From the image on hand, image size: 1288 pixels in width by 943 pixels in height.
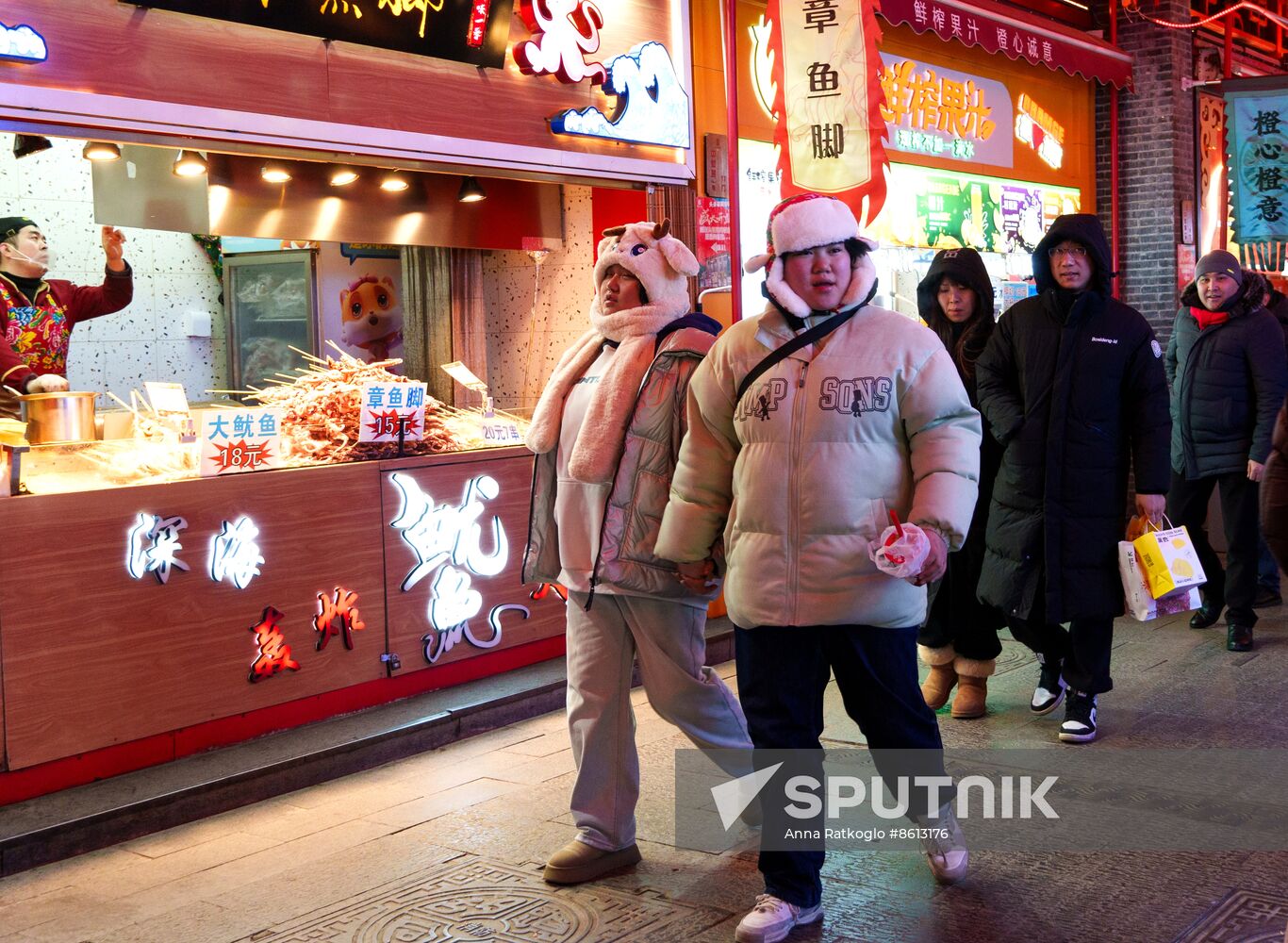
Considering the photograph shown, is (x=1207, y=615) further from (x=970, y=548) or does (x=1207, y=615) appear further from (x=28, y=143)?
(x=28, y=143)

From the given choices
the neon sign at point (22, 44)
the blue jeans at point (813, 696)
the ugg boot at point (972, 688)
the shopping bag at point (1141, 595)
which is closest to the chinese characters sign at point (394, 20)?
the neon sign at point (22, 44)

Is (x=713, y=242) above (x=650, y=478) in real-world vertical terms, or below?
above

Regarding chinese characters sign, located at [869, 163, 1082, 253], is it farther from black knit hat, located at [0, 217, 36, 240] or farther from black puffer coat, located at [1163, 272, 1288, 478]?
black knit hat, located at [0, 217, 36, 240]

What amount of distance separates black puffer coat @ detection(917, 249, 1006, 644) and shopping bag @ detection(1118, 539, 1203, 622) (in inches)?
25.9

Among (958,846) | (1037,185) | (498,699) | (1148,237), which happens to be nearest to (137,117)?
(498,699)

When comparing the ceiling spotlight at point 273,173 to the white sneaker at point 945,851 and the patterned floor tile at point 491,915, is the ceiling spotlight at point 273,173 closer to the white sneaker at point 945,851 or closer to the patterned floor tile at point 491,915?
the patterned floor tile at point 491,915

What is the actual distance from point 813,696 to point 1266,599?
5.88m

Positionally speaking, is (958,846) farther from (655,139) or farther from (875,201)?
(655,139)

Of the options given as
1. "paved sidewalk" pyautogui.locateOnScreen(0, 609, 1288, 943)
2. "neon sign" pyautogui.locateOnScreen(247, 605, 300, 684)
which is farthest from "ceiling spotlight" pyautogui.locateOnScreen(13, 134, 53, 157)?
"paved sidewalk" pyautogui.locateOnScreen(0, 609, 1288, 943)

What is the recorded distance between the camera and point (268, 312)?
35.6ft

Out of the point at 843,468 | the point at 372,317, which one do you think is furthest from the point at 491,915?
the point at 372,317

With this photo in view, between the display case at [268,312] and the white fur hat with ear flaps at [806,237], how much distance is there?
24.5ft

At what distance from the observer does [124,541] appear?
5.18m

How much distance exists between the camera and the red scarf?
755cm
